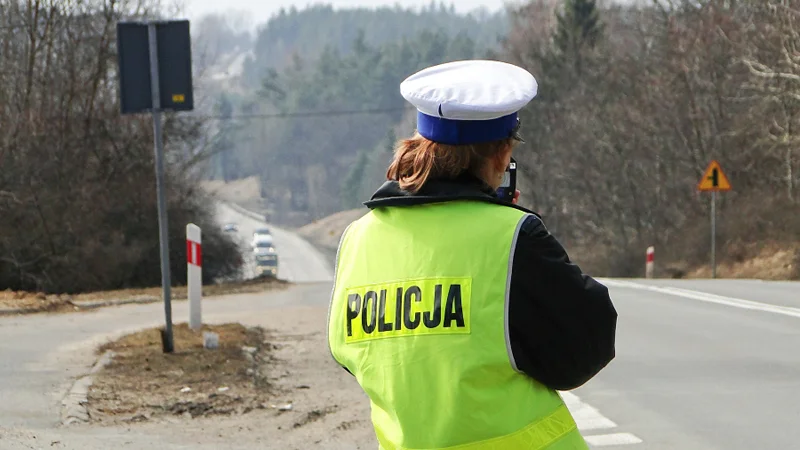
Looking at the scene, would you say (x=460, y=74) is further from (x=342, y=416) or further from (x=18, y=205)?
(x=18, y=205)

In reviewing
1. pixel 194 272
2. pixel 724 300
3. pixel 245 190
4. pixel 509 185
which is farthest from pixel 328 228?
pixel 509 185

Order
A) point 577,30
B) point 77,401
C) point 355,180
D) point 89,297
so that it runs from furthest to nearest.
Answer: point 355,180
point 577,30
point 89,297
point 77,401

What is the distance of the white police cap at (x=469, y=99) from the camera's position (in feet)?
8.51

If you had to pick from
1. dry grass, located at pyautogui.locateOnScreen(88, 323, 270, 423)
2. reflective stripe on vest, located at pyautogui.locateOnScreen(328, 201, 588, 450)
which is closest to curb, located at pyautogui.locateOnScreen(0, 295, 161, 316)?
dry grass, located at pyautogui.locateOnScreen(88, 323, 270, 423)

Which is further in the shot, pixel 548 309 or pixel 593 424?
pixel 593 424

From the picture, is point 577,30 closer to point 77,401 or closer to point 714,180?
point 714,180

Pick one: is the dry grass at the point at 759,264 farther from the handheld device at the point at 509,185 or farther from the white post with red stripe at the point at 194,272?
the handheld device at the point at 509,185

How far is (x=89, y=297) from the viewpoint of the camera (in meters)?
21.7

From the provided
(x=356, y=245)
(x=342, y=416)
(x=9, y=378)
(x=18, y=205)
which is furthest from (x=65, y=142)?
(x=356, y=245)

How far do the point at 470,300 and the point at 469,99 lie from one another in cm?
43

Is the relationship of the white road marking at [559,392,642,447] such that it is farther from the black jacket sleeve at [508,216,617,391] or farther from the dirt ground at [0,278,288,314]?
the dirt ground at [0,278,288,314]

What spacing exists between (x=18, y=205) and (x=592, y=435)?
71.3 ft

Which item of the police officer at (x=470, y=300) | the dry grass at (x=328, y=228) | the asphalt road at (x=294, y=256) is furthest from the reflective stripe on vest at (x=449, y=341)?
the dry grass at (x=328, y=228)

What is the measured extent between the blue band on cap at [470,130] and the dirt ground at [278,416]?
4725mm
